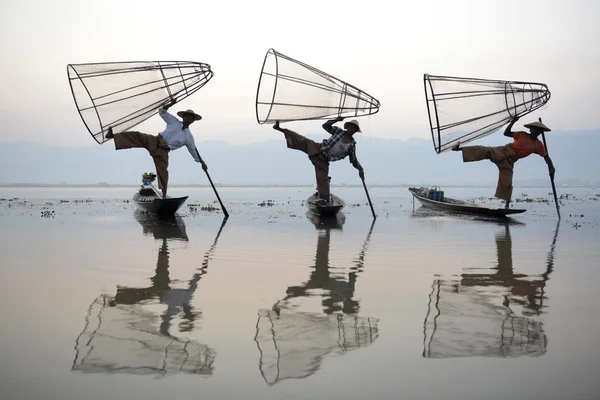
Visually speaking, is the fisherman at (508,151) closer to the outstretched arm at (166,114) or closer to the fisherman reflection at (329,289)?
the outstretched arm at (166,114)

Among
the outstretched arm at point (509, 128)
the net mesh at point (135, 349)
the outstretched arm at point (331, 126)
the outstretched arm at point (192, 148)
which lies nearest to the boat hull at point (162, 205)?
the outstretched arm at point (192, 148)

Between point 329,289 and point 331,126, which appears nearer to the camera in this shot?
point 329,289

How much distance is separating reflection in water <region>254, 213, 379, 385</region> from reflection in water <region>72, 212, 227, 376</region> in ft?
1.57

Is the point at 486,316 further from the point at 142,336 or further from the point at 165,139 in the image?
the point at 165,139

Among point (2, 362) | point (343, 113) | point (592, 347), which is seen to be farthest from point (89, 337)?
point (343, 113)

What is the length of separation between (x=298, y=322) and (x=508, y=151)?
1402 cm

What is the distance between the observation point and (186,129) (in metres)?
17.4

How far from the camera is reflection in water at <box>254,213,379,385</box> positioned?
12.4ft

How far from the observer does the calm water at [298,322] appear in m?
3.44

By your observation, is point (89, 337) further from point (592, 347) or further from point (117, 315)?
point (592, 347)

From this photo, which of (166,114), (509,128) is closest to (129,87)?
(166,114)

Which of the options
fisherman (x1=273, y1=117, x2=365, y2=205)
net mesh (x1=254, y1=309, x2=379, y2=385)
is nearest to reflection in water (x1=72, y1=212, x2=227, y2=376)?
net mesh (x1=254, y1=309, x2=379, y2=385)

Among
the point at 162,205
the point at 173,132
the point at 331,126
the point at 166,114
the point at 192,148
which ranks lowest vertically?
the point at 162,205

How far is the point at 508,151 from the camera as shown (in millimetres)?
17062
